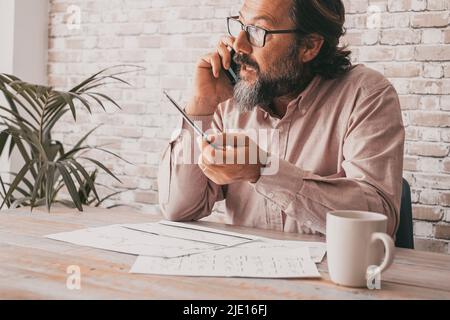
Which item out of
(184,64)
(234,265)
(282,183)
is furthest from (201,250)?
(184,64)

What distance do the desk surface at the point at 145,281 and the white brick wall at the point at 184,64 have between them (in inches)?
41.4

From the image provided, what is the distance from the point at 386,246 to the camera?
782mm

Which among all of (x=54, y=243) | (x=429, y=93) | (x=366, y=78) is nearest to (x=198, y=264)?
(x=54, y=243)

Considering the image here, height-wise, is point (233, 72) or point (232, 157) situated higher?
point (233, 72)

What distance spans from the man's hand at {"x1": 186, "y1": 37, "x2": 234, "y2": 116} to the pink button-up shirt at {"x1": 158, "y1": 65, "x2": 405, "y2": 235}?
4 centimetres

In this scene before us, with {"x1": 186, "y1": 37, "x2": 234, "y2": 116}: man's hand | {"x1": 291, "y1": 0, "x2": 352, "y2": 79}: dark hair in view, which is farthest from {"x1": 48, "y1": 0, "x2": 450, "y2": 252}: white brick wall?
{"x1": 186, "y1": 37, "x2": 234, "y2": 116}: man's hand

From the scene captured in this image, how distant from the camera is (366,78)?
139 centimetres

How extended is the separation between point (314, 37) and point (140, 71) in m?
1.34

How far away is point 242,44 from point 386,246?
81 cm

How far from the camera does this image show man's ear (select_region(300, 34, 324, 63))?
153 centimetres

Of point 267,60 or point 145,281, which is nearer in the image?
point 145,281
